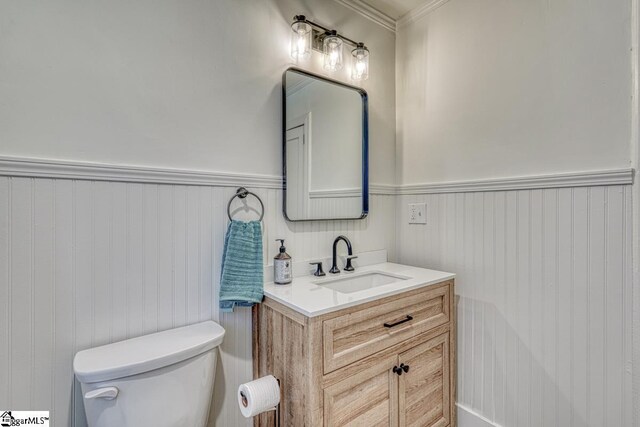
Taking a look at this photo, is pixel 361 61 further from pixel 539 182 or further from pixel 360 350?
pixel 360 350

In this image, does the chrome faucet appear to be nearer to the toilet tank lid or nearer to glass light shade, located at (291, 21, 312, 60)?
the toilet tank lid

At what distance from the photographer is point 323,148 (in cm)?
160

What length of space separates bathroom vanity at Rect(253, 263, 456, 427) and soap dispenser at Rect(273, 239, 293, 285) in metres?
0.05

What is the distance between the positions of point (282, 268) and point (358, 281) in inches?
17.9

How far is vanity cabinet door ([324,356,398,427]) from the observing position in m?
1.05

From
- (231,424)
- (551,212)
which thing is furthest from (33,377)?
(551,212)

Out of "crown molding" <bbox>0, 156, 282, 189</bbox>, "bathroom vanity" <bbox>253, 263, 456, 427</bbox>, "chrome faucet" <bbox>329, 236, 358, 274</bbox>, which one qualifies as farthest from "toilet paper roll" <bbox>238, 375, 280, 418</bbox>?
"crown molding" <bbox>0, 156, 282, 189</bbox>

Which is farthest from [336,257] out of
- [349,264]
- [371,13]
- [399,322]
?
[371,13]

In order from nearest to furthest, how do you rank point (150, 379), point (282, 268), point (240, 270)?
point (150, 379)
point (240, 270)
point (282, 268)

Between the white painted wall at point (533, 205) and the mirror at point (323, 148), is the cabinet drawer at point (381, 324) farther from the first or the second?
the mirror at point (323, 148)

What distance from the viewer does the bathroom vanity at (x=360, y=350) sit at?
1030mm

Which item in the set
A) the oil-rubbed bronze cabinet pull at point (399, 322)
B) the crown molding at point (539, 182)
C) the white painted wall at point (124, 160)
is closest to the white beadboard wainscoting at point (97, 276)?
the white painted wall at point (124, 160)

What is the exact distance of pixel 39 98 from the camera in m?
0.95

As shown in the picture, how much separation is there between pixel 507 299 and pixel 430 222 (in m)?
0.52
